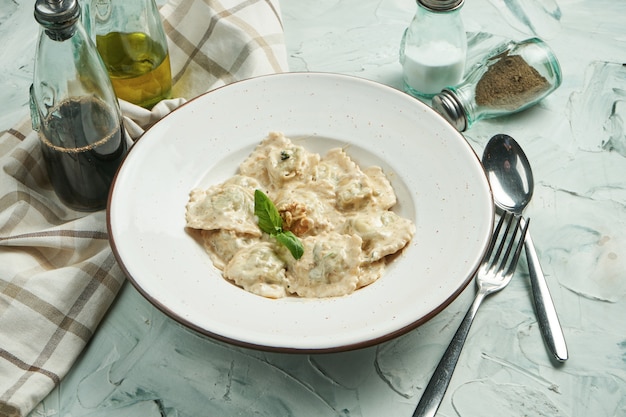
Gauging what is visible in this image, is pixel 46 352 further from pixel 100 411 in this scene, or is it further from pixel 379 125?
pixel 379 125

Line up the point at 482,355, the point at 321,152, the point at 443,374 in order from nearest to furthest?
1. the point at 443,374
2. the point at 482,355
3. the point at 321,152

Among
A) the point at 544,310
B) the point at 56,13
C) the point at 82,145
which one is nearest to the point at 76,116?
the point at 82,145

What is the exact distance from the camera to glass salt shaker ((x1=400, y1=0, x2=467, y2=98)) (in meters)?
3.58

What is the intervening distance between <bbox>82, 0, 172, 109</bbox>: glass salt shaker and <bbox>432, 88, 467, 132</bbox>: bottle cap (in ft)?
4.13

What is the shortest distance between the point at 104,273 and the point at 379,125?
4.03ft

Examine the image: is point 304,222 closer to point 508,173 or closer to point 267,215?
point 267,215

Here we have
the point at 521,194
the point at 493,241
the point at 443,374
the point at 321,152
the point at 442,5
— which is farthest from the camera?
the point at 442,5

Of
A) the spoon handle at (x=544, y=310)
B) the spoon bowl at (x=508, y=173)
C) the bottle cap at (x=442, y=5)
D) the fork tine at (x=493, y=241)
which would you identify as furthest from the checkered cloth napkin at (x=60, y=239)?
the spoon handle at (x=544, y=310)

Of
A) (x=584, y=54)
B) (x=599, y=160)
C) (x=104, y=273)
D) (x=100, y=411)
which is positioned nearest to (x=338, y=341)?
(x=100, y=411)

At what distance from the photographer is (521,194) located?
3117 mm

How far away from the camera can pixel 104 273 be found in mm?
2873

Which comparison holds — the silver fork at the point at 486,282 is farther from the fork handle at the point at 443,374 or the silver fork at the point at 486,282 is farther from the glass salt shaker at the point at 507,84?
the glass salt shaker at the point at 507,84

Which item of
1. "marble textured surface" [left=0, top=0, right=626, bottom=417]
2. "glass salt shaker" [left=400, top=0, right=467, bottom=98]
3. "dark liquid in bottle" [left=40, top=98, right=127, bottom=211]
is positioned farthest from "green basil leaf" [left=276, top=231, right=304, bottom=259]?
"glass salt shaker" [left=400, top=0, right=467, bottom=98]

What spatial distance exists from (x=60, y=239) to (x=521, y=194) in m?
1.81
